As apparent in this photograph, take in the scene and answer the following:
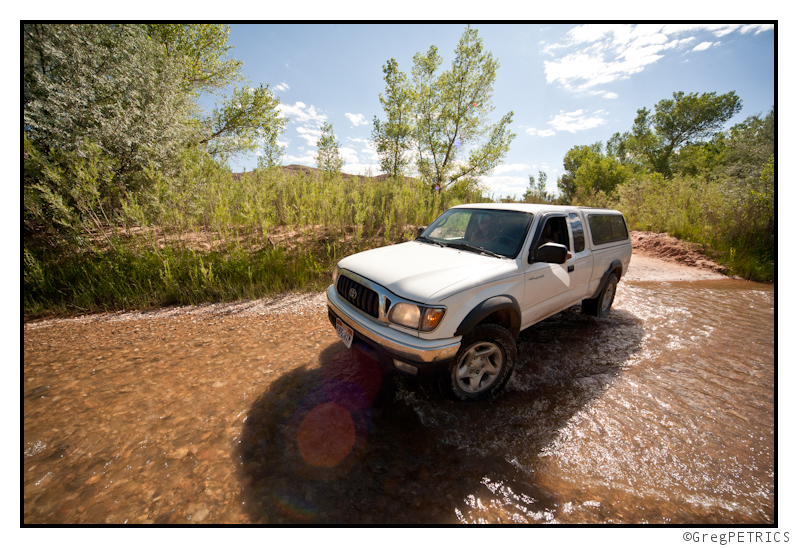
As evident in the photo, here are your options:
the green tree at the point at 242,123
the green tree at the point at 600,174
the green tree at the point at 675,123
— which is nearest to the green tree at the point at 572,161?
the green tree at the point at 600,174

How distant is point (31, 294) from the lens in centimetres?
495

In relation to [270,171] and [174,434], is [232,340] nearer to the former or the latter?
[174,434]

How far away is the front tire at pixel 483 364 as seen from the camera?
2506mm

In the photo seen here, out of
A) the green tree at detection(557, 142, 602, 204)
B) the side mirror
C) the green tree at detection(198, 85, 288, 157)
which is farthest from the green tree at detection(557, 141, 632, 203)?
the side mirror

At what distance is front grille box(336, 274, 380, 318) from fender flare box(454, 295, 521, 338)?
2.49ft

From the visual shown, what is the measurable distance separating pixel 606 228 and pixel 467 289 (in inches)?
138

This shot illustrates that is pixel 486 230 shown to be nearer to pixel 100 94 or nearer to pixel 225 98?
pixel 100 94

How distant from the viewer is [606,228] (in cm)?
447

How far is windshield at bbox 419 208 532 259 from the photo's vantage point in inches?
125

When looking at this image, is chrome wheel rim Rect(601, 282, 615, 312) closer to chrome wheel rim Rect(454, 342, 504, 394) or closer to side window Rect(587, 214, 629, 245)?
side window Rect(587, 214, 629, 245)

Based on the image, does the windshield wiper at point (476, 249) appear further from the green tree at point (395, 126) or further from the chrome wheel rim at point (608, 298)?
the green tree at point (395, 126)

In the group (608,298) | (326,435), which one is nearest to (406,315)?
(326,435)

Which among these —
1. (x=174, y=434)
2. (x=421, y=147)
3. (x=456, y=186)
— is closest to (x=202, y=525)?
(x=174, y=434)

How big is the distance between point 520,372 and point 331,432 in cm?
216
